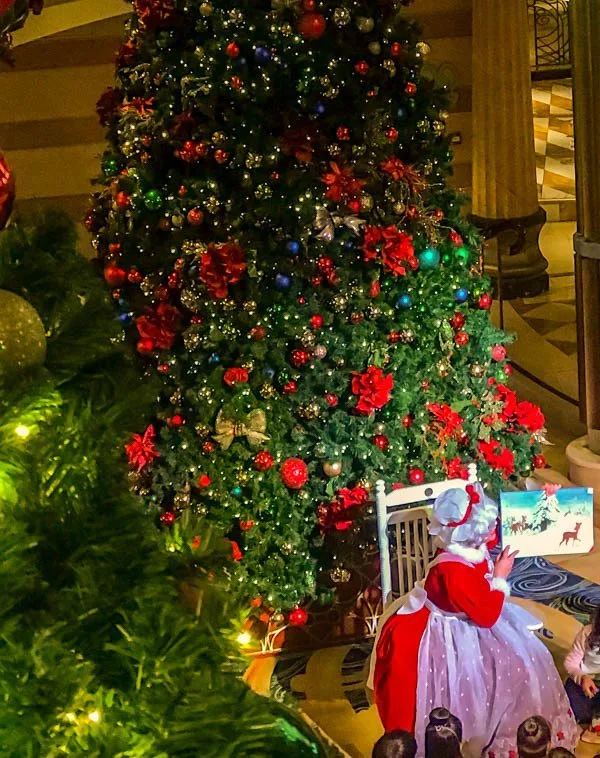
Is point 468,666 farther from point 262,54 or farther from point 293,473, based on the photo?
Result: point 262,54

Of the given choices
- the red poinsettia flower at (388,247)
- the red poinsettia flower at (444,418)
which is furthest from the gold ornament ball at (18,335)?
the red poinsettia flower at (444,418)

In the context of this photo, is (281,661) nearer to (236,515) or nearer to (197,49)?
(236,515)

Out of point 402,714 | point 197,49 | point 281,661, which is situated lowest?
point 281,661

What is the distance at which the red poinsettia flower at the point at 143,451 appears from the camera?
3518mm

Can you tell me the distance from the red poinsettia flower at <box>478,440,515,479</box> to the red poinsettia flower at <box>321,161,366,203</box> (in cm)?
111

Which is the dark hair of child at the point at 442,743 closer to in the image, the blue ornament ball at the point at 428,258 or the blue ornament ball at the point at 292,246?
the blue ornament ball at the point at 292,246

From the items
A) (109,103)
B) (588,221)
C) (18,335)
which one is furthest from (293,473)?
(18,335)

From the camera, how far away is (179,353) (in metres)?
3.58

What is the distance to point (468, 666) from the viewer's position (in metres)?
2.82

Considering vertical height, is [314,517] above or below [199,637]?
below

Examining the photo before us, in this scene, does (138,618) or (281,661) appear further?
(281,661)

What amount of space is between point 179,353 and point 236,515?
58cm

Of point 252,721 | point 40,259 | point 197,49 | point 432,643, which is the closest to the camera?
point 252,721

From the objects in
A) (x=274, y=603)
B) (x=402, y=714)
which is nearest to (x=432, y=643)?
(x=402, y=714)
